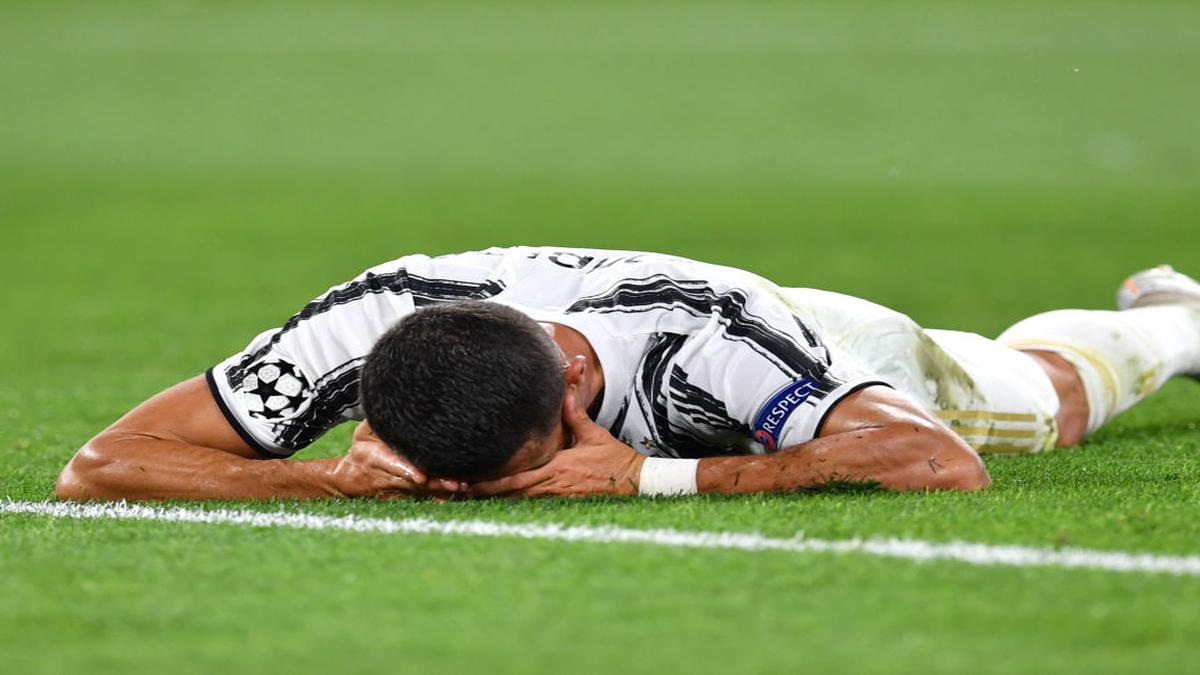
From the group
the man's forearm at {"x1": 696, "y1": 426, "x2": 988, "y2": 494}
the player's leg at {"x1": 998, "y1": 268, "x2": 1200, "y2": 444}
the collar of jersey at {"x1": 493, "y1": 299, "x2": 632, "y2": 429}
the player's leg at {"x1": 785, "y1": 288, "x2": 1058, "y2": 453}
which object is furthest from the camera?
the player's leg at {"x1": 998, "y1": 268, "x2": 1200, "y2": 444}

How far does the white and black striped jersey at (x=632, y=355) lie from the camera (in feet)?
13.4

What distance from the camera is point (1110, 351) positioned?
5.51 meters

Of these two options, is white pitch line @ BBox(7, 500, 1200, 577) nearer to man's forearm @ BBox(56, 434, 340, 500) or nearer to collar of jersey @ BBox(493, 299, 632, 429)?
man's forearm @ BBox(56, 434, 340, 500)

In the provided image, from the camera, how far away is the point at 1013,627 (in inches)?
115

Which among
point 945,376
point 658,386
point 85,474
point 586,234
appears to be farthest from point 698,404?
point 586,234

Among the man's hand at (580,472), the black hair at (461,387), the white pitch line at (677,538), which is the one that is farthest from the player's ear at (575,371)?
the white pitch line at (677,538)

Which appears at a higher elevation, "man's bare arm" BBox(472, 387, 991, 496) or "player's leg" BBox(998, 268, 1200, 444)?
"man's bare arm" BBox(472, 387, 991, 496)

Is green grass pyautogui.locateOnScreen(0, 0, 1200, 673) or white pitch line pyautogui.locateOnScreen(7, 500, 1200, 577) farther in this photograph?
white pitch line pyautogui.locateOnScreen(7, 500, 1200, 577)

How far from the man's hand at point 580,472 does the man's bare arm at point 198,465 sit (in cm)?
23

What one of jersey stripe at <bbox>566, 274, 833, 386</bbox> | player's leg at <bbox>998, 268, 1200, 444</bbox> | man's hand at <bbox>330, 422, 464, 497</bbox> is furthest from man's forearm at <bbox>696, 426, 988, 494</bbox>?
player's leg at <bbox>998, 268, 1200, 444</bbox>

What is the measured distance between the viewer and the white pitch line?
3.34 metres

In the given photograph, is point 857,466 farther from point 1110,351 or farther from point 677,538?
point 1110,351

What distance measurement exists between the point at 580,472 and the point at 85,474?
1.28 meters

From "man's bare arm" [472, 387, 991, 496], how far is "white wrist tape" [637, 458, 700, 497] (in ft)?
0.06
